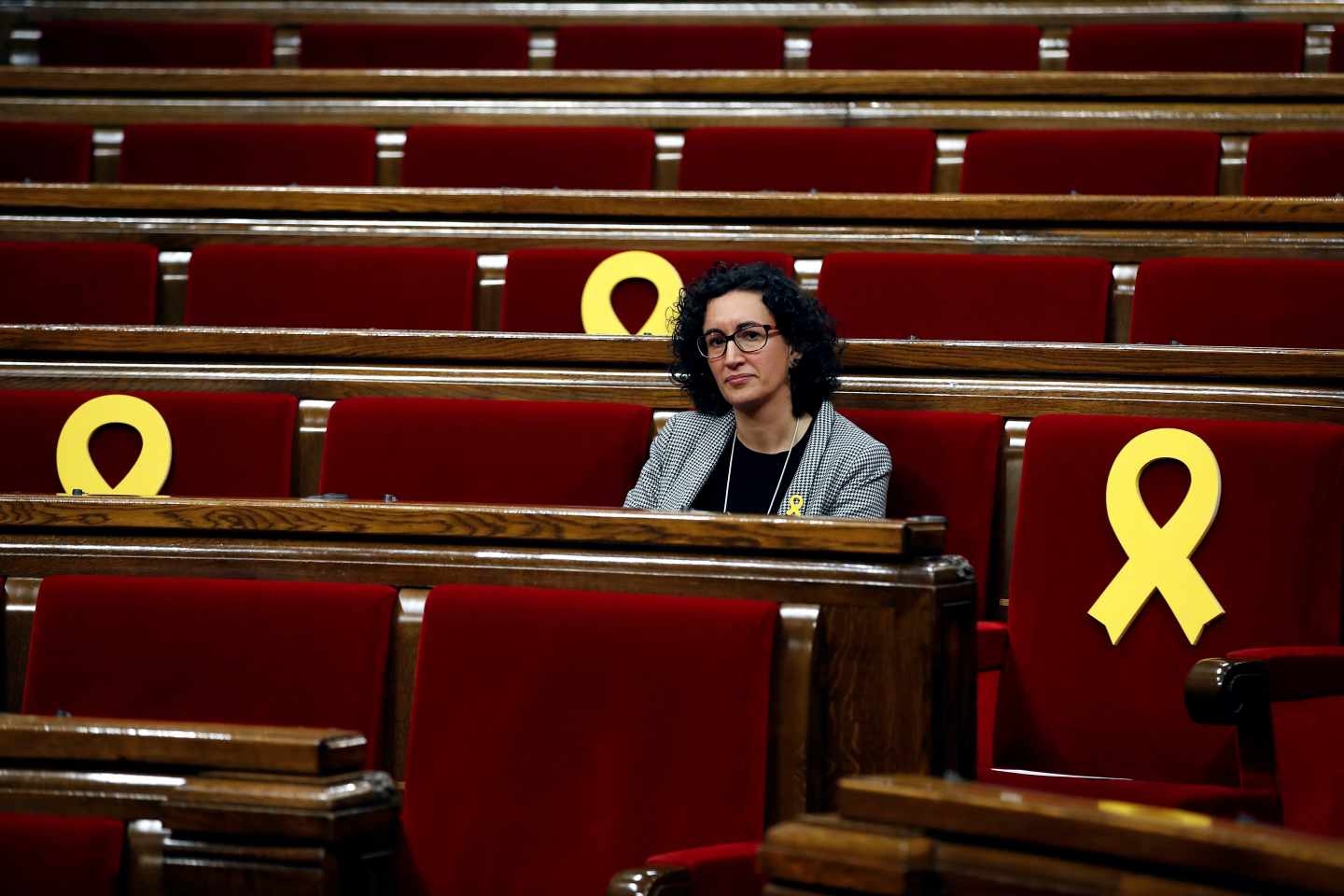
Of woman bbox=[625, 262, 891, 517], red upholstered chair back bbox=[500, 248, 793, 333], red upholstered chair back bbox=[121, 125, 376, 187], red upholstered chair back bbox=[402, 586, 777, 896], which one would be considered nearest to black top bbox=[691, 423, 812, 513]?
woman bbox=[625, 262, 891, 517]

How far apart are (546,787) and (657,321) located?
32cm

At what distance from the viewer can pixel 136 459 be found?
524mm

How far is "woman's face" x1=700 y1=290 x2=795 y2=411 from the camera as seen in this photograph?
52 cm

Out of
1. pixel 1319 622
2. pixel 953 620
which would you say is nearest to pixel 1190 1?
pixel 1319 622

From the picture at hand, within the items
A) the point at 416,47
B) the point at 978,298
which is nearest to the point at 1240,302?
the point at 978,298

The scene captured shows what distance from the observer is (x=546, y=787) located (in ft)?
1.01

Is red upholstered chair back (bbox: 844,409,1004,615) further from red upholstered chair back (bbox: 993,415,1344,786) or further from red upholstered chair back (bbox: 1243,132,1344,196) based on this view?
red upholstered chair back (bbox: 1243,132,1344,196)

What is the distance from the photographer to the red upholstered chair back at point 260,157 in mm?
799

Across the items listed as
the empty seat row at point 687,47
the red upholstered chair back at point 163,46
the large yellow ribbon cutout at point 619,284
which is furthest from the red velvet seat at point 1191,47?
the red upholstered chair back at point 163,46

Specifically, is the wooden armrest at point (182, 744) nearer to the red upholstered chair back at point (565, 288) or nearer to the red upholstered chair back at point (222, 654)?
the red upholstered chair back at point (222, 654)

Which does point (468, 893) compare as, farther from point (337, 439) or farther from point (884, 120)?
point (884, 120)

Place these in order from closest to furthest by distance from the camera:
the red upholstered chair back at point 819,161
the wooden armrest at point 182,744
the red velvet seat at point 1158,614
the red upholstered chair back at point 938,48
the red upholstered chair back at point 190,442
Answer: the wooden armrest at point 182,744 < the red velvet seat at point 1158,614 < the red upholstered chair back at point 190,442 < the red upholstered chair back at point 819,161 < the red upholstered chair back at point 938,48

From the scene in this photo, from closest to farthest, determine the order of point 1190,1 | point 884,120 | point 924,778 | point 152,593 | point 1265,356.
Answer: point 924,778 → point 152,593 → point 1265,356 → point 884,120 → point 1190,1

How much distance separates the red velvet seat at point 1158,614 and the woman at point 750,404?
0.29ft
